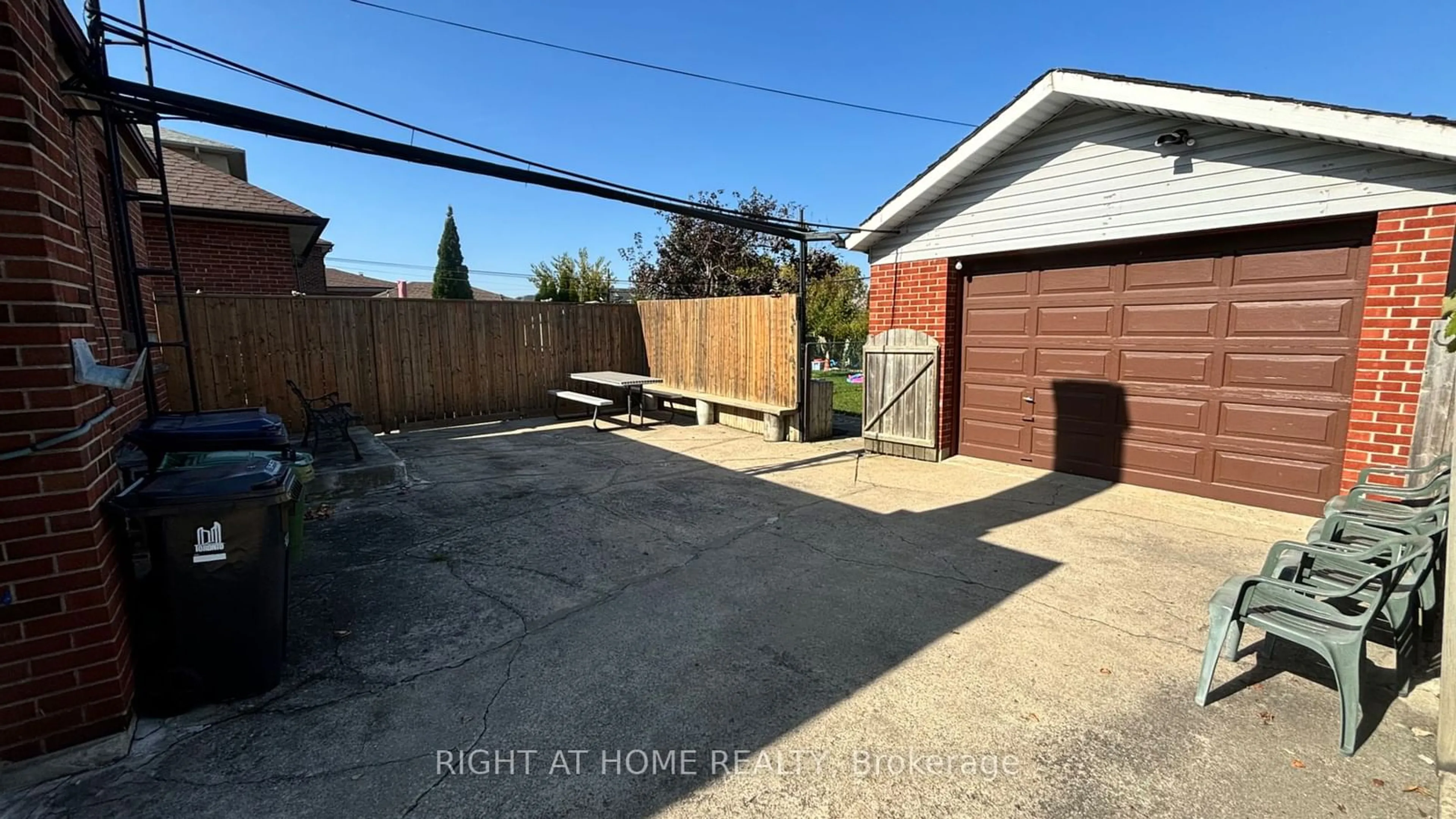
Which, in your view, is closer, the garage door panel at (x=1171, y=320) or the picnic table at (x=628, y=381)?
the garage door panel at (x=1171, y=320)

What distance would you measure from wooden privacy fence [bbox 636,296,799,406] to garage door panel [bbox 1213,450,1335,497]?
503 centimetres

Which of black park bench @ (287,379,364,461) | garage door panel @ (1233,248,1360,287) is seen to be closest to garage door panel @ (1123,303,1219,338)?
garage door panel @ (1233,248,1360,287)

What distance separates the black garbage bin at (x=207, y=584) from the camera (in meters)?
2.45

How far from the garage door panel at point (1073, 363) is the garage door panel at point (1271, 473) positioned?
1298 mm

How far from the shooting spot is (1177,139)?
17.7ft

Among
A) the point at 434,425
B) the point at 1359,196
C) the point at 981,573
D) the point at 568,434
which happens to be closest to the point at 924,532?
the point at 981,573

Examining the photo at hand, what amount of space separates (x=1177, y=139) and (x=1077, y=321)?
73.7 inches

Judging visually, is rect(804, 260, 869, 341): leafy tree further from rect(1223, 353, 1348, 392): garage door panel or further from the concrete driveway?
the concrete driveway

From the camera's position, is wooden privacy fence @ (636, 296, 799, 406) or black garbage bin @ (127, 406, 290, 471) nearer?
black garbage bin @ (127, 406, 290, 471)

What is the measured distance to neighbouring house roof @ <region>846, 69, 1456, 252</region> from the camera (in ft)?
14.0

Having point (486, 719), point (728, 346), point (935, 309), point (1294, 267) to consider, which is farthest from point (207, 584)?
point (728, 346)

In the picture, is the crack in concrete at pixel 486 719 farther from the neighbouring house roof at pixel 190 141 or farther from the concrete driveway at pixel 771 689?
the neighbouring house roof at pixel 190 141

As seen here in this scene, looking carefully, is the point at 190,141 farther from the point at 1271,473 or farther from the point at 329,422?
the point at 1271,473

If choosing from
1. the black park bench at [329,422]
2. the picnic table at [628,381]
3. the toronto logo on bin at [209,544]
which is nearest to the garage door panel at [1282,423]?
the toronto logo on bin at [209,544]
